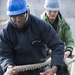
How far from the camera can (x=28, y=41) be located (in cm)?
238

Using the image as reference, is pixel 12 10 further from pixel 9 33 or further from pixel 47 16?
pixel 47 16

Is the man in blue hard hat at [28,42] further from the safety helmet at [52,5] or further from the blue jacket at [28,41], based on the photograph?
the safety helmet at [52,5]

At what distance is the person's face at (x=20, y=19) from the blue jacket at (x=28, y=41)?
0.15 ft

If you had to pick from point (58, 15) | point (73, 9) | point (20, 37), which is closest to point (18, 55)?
point (20, 37)

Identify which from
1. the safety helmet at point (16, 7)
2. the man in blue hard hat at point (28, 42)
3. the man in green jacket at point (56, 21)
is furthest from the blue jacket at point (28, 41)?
the man in green jacket at point (56, 21)

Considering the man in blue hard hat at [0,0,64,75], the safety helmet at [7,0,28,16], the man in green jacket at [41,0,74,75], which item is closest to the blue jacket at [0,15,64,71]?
the man in blue hard hat at [0,0,64,75]

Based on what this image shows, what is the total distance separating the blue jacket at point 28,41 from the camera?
93.9 inches

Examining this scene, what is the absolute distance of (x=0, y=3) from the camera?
32.6 ft

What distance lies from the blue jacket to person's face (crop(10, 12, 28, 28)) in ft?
0.15

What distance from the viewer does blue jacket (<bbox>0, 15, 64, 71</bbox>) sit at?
2385 millimetres

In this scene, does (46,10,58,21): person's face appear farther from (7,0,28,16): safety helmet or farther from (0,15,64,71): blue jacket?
(7,0,28,16): safety helmet

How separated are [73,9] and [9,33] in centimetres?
676

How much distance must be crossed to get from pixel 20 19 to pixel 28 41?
8.0 inches

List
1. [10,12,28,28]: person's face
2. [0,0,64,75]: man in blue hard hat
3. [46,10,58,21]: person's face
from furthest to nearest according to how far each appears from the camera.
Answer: [46,10,58,21]: person's face
[0,0,64,75]: man in blue hard hat
[10,12,28,28]: person's face
